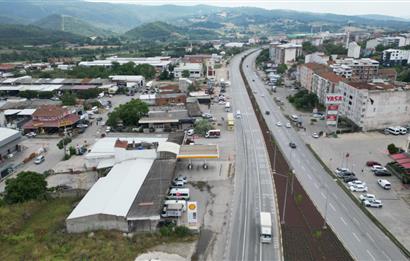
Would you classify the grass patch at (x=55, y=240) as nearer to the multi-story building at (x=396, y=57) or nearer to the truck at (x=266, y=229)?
the truck at (x=266, y=229)

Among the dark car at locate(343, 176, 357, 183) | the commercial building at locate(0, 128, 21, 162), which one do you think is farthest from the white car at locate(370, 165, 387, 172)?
the commercial building at locate(0, 128, 21, 162)

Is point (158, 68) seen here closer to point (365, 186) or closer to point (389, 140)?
point (389, 140)

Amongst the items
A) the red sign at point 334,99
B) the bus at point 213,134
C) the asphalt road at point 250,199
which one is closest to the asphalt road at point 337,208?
the asphalt road at point 250,199

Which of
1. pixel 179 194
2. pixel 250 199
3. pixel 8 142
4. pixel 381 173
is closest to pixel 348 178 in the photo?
pixel 381 173

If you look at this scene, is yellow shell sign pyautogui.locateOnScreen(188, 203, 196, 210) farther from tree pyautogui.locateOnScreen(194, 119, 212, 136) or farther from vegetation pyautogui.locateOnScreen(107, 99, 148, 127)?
vegetation pyautogui.locateOnScreen(107, 99, 148, 127)

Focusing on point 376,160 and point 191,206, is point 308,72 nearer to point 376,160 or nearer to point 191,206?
point 376,160
